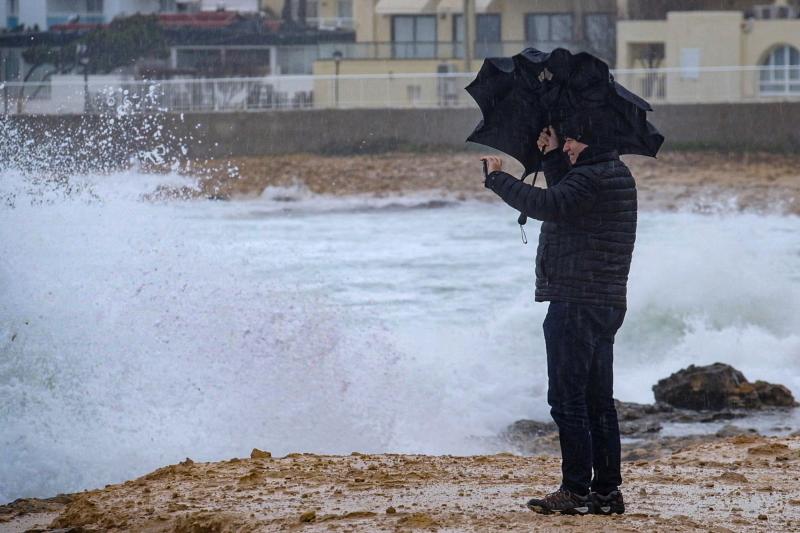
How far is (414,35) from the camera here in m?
51.9

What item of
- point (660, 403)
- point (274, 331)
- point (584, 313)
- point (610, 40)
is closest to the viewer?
point (584, 313)

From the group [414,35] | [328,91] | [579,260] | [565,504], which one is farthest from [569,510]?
[414,35]

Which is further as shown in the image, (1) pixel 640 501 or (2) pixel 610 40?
(2) pixel 610 40

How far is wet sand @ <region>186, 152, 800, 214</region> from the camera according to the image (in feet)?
125

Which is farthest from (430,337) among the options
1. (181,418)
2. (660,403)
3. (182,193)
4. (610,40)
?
(610,40)

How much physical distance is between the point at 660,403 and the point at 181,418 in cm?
384

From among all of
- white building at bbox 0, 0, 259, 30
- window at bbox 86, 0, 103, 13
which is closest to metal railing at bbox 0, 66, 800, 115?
white building at bbox 0, 0, 259, 30

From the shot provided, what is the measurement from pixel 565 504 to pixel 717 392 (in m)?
5.97

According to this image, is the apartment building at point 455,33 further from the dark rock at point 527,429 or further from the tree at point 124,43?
the dark rock at point 527,429

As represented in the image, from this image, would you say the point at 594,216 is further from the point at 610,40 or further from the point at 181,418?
the point at 610,40

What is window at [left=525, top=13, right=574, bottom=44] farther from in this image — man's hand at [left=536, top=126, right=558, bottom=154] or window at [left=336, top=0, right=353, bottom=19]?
man's hand at [left=536, top=126, right=558, bottom=154]

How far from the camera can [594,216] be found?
4.85 metres

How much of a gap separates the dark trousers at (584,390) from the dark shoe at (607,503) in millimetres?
28

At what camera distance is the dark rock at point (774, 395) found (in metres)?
10.7
